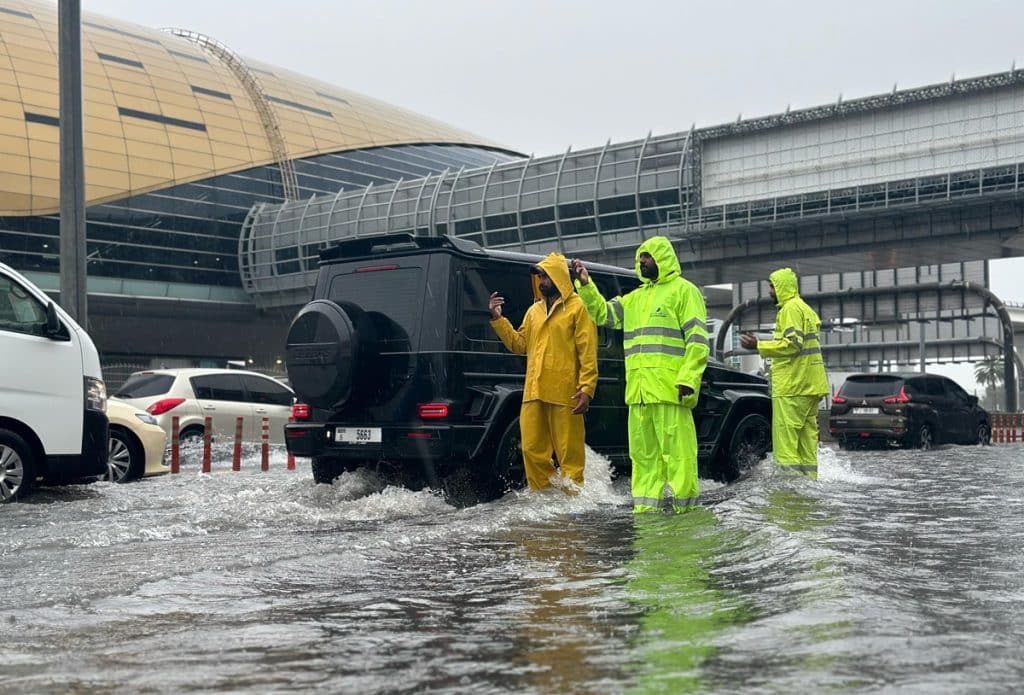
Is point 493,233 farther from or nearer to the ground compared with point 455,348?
farther from the ground

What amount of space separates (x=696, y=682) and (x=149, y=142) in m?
57.3

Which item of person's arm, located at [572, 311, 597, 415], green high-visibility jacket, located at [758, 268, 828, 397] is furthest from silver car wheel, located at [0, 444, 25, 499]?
green high-visibility jacket, located at [758, 268, 828, 397]

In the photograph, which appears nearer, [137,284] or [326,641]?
[326,641]

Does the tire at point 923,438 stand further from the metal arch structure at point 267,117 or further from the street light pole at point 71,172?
the metal arch structure at point 267,117

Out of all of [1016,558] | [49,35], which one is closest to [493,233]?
[49,35]

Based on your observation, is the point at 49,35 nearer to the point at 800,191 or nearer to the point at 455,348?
the point at 800,191

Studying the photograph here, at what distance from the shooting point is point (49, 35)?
5697 centimetres

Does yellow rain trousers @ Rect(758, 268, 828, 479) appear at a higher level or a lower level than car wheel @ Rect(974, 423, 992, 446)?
higher

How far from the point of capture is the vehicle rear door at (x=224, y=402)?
715 inches

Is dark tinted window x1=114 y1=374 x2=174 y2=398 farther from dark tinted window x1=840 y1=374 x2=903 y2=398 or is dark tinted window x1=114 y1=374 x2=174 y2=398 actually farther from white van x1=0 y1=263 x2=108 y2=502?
dark tinted window x1=840 y1=374 x2=903 y2=398

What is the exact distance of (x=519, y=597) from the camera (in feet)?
16.1

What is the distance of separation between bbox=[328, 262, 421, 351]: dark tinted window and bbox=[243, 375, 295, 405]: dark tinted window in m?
10.2

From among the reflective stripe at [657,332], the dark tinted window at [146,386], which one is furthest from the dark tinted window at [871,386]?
the reflective stripe at [657,332]

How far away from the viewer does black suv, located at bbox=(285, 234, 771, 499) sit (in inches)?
342
